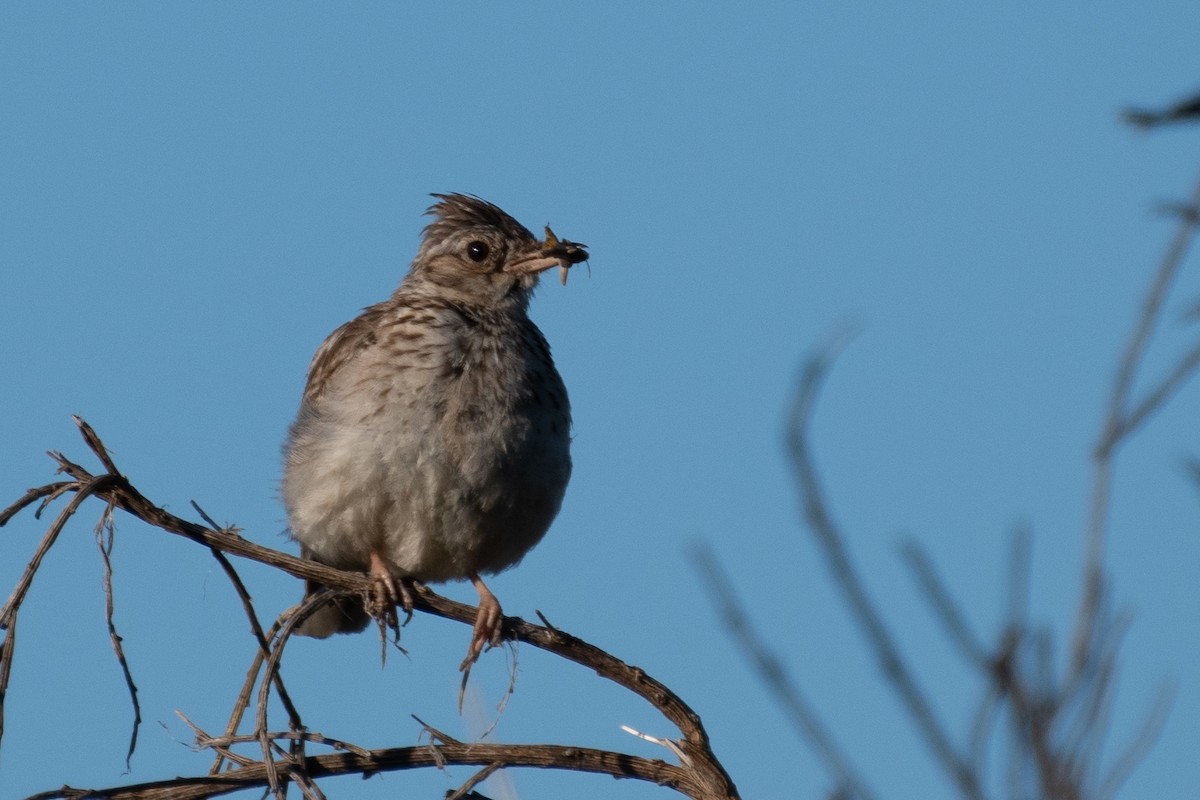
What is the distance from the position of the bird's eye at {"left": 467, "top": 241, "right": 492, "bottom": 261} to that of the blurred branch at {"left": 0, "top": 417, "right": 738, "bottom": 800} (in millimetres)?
4288

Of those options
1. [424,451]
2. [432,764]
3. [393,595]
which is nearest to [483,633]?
[393,595]

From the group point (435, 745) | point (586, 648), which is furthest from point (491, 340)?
point (435, 745)

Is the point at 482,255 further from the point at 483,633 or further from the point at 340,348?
the point at 483,633

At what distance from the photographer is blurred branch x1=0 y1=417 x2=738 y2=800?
4.07 meters

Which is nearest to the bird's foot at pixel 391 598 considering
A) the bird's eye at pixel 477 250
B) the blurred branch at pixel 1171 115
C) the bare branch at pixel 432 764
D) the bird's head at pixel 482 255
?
the bare branch at pixel 432 764

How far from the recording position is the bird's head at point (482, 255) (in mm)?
8648

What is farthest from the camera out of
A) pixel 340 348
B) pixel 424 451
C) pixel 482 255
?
pixel 482 255

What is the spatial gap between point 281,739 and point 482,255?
496 cm

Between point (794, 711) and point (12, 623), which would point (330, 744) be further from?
point (794, 711)

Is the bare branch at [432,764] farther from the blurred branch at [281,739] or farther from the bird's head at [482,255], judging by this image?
the bird's head at [482,255]

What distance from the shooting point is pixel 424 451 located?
7.16 metres

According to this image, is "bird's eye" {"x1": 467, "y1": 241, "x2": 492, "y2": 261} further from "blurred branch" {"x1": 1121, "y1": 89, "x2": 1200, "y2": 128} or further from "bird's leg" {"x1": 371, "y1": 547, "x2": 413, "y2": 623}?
"blurred branch" {"x1": 1121, "y1": 89, "x2": 1200, "y2": 128}

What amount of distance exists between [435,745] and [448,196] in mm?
5595

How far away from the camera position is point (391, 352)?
7.62m
